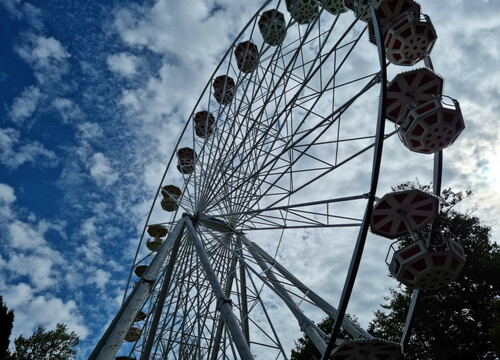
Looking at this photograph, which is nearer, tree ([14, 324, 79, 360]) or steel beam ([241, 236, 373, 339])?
steel beam ([241, 236, 373, 339])

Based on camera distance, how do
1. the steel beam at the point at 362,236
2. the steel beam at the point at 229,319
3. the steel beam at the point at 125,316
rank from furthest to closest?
the steel beam at the point at 125,316, the steel beam at the point at 229,319, the steel beam at the point at 362,236

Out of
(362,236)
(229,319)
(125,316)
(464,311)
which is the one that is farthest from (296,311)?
(464,311)

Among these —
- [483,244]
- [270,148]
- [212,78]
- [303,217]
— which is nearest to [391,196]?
[303,217]

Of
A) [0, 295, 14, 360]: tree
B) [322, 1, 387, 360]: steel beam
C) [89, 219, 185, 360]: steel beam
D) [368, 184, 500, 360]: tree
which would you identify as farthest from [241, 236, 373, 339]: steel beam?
Result: [0, 295, 14, 360]: tree

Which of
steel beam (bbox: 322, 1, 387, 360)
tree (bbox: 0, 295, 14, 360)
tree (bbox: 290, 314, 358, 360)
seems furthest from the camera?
tree (bbox: 290, 314, 358, 360)

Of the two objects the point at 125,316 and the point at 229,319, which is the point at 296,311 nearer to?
the point at 229,319

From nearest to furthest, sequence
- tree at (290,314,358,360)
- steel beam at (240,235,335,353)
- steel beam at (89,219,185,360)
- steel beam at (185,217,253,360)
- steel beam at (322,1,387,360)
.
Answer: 1. steel beam at (322,1,387,360)
2. steel beam at (185,217,253,360)
3. steel beam at (89,219,185,360)
4. steel beam at (240,235,335,353)
5. tree at (290,314,358,360)

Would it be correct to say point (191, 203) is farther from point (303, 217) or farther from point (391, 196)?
point (391, 196)

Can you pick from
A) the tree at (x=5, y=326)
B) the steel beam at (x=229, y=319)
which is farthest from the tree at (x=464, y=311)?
the tree at (x=5, y=326)

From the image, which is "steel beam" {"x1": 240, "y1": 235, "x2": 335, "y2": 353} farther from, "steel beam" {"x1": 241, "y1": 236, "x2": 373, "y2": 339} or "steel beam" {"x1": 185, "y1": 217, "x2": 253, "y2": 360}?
"steel beam" {"x1": 185, "y1": 217, "x2": 253, "y2": 360}

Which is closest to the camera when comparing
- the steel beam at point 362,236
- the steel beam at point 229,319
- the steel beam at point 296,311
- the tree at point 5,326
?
the steel beam at point 362,236

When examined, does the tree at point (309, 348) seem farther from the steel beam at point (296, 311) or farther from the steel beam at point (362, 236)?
the steel beam at point (362, 236)

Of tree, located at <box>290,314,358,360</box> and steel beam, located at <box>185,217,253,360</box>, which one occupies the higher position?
tree, located at <box>290,314,358,360</box>

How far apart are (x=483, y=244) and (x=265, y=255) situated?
39.2 ft
